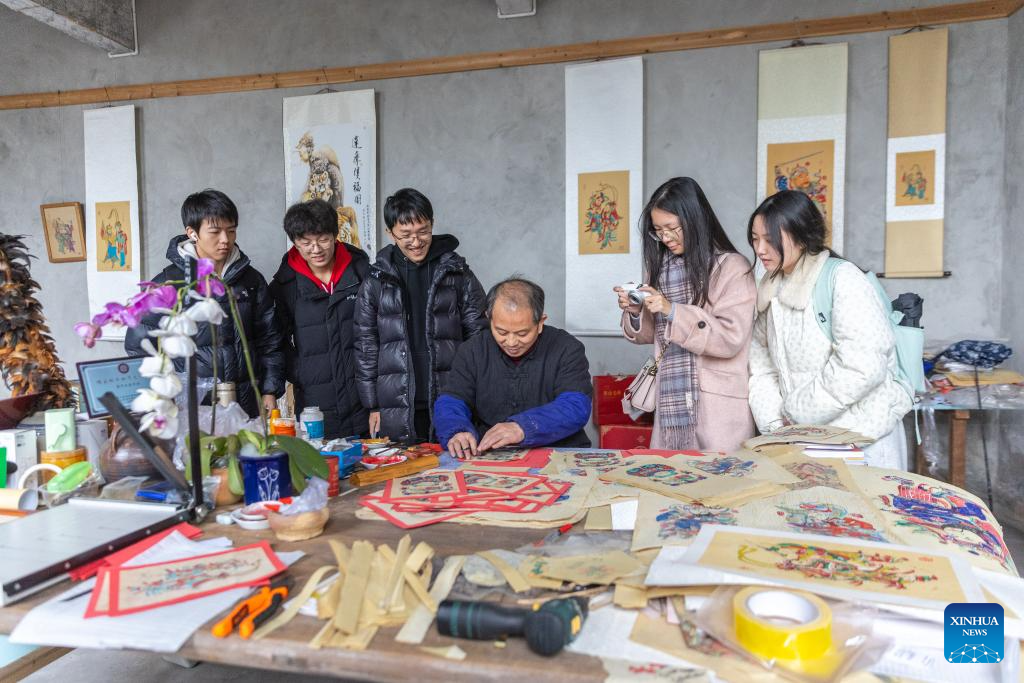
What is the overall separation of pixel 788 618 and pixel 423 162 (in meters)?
4.39

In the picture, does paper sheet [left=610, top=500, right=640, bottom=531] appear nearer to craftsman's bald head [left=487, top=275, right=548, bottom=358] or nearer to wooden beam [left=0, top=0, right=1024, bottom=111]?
craftsman's bald head [left=487, top=275, right=548, bottom=358]

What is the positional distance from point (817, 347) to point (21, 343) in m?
2.55

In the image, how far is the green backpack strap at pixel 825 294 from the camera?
90.1 inches

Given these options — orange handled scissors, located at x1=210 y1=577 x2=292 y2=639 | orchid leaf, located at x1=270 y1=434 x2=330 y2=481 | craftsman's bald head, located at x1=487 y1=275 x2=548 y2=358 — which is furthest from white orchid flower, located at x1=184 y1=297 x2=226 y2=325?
craftsman's bald head, located at x1=487 y1=275 x2=548 y2=358

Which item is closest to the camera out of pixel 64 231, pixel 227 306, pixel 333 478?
pixel 333 478

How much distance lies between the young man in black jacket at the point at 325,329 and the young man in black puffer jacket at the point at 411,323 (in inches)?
5.3

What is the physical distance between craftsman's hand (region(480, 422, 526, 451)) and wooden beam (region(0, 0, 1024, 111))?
10.6 feet

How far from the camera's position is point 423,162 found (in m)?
4.89

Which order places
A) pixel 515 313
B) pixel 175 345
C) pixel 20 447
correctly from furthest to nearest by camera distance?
pixel 515 313, pixel 20 447, pixel 175 345

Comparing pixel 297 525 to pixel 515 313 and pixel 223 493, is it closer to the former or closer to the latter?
pixel 223 493

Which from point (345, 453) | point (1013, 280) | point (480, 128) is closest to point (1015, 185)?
point (1013, 280)

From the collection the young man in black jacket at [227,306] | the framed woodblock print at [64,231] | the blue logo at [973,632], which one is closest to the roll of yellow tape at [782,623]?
the blue logo at [973,632]

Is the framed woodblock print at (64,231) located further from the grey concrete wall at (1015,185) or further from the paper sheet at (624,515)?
the grey concrete wall at (1015,185)

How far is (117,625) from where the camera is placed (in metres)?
1.00
